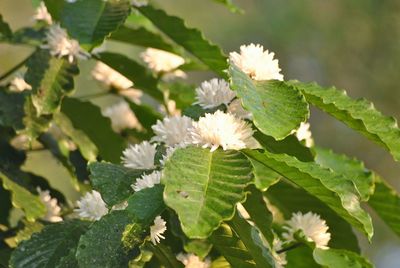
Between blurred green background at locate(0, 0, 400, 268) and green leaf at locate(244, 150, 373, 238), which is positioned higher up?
green leaf at locate(244, 150, 373, 238)

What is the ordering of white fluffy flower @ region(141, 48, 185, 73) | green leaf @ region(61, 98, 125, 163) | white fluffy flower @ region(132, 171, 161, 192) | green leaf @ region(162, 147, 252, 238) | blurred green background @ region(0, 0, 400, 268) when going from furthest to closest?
blurred green background @ region(0, 0, 400, 268) → white fluffy flower @ region(141, 48, 185, 73) → green leaf @ region(61, 98, 125, 163) → white fluffy flower @ region(132, 171, 161, 192) → green leaf @ region(162, 147, 252, 238)

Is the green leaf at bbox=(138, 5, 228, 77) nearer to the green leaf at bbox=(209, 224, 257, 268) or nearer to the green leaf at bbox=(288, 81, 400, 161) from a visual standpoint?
the green leaf at bbox=(288, 81, 400, 161)

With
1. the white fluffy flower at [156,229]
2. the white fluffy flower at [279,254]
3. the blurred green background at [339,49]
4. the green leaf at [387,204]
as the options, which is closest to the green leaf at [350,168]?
the green leaf at [387,204]

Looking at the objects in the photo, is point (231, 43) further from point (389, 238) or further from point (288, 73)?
point (389, 238)

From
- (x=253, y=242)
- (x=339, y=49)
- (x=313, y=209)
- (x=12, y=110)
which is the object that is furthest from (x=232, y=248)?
(x=339, y=49)

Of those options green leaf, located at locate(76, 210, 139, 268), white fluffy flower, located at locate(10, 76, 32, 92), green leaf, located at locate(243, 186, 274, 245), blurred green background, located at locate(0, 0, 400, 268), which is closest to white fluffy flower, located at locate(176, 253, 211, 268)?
A: green leaf, located at locate(243, 186, 274, 245)

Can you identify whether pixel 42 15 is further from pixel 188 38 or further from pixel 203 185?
pixel 203 185

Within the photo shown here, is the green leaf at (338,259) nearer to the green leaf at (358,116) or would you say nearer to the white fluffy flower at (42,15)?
the green leaf at (358,116)
